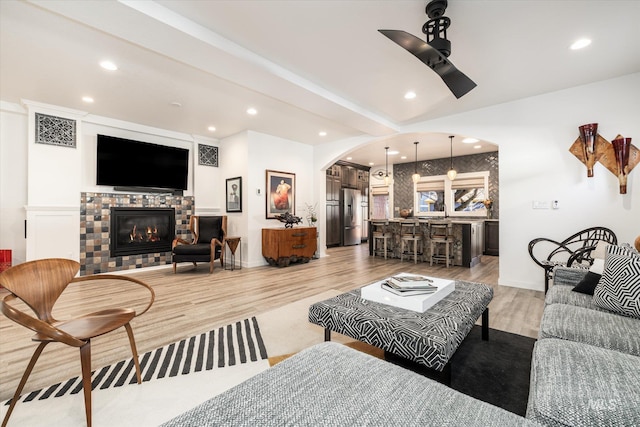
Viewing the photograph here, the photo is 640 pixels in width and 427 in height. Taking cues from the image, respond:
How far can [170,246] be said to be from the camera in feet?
18.5

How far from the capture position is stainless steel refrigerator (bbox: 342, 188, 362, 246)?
8969 mm

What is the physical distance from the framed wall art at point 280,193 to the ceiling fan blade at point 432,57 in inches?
162

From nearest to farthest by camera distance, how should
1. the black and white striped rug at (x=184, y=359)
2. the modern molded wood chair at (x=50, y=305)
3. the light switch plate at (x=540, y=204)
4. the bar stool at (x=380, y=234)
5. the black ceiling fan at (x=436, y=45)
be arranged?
1. the modern molded wood chair at (x=50, y=305)
2. the black and white striped rug at (x=184, y=359)
3. the black ceiling fan at (x=436, y=45)
4. the light switch plate at (x=540, y=204)
5. the bar stool at (x=380, y=234)

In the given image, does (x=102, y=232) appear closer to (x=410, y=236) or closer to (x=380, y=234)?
(x=380, y=234)

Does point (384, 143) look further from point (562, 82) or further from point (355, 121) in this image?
point (562, 82)

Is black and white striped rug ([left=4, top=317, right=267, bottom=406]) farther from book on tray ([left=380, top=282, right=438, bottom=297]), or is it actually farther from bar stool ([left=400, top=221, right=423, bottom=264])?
bar stool ([left=400, top=221, right=423, bottom=264])

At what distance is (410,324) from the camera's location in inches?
64.1

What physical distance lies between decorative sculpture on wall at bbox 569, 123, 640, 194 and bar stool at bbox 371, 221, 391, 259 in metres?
3.56

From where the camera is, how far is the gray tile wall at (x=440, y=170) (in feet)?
24.9

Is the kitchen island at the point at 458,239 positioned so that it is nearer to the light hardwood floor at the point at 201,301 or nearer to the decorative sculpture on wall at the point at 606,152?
the light hardwood floor at the point at 201,301

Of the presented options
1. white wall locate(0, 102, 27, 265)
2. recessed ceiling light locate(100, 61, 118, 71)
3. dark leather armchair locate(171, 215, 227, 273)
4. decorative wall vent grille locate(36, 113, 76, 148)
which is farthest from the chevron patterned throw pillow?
white wall locate(0, 102, 27, 265)

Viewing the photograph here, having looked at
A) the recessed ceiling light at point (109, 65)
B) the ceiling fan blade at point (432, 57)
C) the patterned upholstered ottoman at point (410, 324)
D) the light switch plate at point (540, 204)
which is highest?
the recessed ceiling light at point (109, 65)

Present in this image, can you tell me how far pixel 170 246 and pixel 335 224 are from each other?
184 inches

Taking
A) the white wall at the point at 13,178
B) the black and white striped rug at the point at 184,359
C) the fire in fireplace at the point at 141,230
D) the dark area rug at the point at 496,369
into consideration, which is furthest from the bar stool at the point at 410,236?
the white wall at the point at 13,178
